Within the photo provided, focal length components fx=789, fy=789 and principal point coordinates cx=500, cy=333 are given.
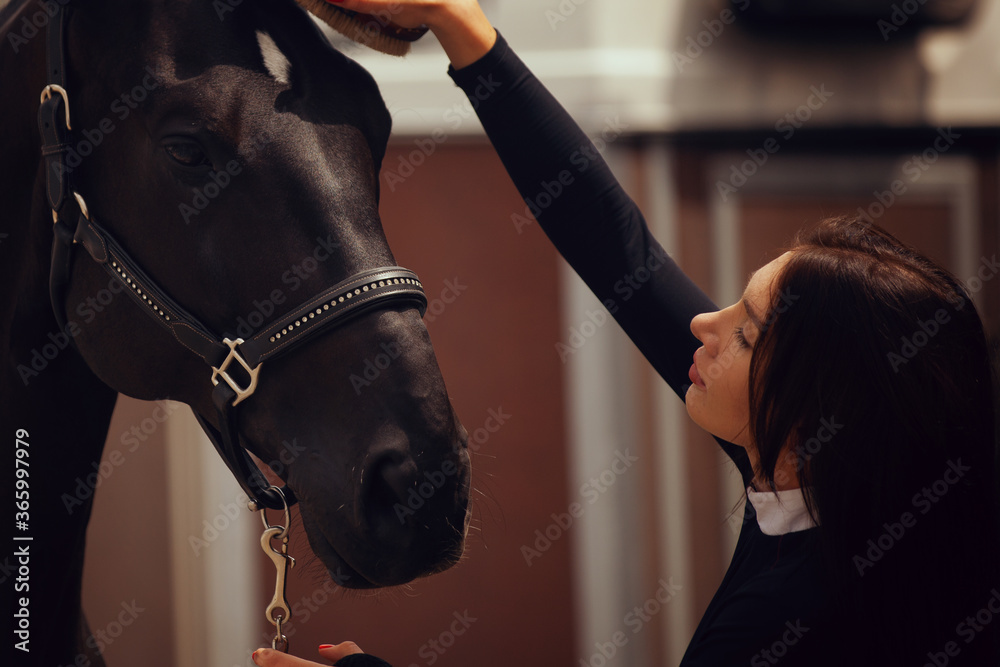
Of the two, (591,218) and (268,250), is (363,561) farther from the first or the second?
(591,218)

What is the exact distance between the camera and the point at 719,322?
1043mm

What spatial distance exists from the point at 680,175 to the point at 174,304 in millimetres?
3251

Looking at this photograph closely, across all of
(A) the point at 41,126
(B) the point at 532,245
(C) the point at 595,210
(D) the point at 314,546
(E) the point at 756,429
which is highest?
(A) the point at 41,126

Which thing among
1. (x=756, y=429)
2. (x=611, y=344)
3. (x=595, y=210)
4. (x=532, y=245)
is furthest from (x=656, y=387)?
(x=756, y=429)

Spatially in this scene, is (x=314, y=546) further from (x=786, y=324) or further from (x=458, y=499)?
(x=786, y=324)

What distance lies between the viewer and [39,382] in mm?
1156

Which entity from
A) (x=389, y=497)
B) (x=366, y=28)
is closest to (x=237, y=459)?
(x=389, y=497)

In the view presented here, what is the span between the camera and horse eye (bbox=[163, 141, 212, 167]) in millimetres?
999
